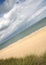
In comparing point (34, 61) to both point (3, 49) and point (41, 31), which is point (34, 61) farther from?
point (3, 49)

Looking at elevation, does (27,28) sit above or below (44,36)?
above

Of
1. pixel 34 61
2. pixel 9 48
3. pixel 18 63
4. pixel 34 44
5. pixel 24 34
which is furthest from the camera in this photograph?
pixel 9 48

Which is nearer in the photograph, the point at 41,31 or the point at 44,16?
the point at 44,16

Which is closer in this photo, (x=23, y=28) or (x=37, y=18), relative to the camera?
(x=37, y=18)

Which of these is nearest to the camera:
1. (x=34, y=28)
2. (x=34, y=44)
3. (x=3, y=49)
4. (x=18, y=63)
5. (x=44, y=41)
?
(x=18, y=63)

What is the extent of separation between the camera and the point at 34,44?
9945 mm

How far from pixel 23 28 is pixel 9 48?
3.11 m

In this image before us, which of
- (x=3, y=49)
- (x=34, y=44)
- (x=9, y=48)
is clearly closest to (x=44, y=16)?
(x=34, y=44)

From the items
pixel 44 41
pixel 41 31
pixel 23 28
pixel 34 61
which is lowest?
pixel 34 61

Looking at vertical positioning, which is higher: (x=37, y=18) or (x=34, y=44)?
(x=37, y=18)

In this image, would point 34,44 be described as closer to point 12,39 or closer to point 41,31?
point 41,31

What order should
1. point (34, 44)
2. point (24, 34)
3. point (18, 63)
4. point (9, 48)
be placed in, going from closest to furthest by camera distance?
point (18, 63) → point (34, 44) → point (24, 34) → point (9, 48)

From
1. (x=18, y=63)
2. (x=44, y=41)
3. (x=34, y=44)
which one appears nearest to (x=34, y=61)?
(x=18, y=63)

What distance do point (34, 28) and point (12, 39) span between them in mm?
2531
